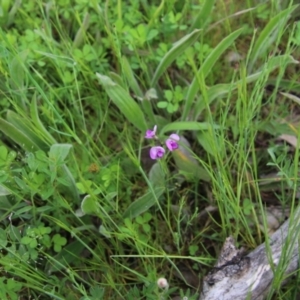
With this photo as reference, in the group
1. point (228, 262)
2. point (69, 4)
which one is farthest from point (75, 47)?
point (228, 262)

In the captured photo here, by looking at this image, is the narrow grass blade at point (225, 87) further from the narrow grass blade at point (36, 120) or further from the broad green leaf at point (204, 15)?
the narrow grass blade at point (36, 120)

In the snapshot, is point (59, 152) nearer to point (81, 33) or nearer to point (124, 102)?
point (124, 102)

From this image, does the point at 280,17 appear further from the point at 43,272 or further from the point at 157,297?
the point at 43,272

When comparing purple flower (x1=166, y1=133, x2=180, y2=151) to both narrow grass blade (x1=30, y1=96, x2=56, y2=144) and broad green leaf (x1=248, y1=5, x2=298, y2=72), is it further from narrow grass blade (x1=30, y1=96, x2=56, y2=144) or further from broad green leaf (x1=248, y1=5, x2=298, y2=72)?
broad green leaf (x1=248, y1=5, x2=298, y2=72)

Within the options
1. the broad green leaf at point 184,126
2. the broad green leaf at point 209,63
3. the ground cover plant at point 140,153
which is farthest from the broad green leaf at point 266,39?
the broad green leaf at point 184,126

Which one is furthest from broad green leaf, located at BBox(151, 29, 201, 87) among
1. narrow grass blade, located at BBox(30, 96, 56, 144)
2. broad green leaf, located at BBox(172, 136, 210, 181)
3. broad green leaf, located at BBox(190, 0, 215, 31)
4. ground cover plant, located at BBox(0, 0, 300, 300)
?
narrow grass blade, located at BBox(30, 96, 56, 144)

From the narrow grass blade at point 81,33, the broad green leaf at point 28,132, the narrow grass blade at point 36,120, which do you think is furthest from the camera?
the narrow grass blade at point 81,33
